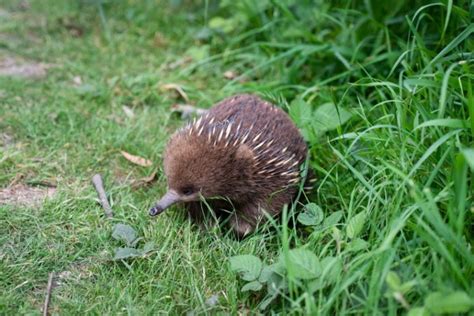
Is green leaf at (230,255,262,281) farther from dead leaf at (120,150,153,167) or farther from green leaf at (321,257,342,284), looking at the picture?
dead leaf at (120,150,153,167)

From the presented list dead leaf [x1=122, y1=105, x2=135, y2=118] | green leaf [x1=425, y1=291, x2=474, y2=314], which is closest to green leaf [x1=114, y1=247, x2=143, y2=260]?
green leaf [x1=425, y1=291, x2=474, y2=314]

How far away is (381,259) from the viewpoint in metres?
1.84

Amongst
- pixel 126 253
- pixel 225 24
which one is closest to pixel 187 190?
pixel 126 253

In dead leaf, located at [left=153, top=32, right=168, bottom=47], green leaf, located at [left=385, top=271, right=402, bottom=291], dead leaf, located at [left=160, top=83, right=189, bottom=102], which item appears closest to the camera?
green leaf, located at [left=385, top=271, right=402, bottom=291]

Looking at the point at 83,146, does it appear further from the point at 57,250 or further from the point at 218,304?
the point at 218,304

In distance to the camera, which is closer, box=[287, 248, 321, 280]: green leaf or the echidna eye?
box=[287, 248, 321, 280]: green leaf

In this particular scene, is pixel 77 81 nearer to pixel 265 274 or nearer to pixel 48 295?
pixel 48 295

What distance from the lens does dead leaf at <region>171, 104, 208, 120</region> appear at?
325 centimetres

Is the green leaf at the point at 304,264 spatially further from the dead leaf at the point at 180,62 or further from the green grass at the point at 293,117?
the dead leaf at the point at 180,62

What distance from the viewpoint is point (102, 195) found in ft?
8.27

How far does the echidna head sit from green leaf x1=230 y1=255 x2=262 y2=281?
372 millimetres

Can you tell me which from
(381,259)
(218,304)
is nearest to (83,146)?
(218,304)

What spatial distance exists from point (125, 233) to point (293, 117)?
1.04m

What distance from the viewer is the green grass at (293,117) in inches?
74.1
